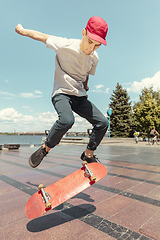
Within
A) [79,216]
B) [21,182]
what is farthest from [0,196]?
[79,216]

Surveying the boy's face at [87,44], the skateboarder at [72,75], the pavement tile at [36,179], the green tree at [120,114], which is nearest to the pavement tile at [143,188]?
the skateboarder at [72,75]

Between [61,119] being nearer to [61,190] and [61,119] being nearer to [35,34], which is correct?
[61,190]

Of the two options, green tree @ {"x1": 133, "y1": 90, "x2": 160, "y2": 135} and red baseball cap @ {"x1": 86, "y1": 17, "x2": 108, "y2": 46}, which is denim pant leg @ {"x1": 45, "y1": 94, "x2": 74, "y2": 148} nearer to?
red baseball cap @ {"x1": 86, "y1": 17, "x2": 108, "y2": 46}

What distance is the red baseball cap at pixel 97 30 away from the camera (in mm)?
2279

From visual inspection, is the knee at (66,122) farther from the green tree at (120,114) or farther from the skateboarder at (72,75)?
the green tree at (120,114)

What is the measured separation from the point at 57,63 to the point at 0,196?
2439 millimetres

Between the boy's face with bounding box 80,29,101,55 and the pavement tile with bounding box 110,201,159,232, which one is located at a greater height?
the boy's face with bounding box 80,29,101,55

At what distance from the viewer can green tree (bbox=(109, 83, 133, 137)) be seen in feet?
121

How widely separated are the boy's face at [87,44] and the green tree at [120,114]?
1383 inches

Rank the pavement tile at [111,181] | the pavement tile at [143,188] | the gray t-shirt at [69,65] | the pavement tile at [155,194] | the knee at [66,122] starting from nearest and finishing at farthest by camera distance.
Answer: the knee at [66,122], the gray t-shirt at [69,65], the pavement tile at [155,194], the pavement tile at [143,188], the pavement tile at [111,181]

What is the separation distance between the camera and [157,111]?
1267 inches

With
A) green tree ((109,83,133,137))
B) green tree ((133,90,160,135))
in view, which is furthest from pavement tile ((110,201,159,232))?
green tree ((109,83,133,137))

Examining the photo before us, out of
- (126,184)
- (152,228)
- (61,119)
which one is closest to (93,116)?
(61,119)

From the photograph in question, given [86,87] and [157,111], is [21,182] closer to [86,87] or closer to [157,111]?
[86,87]
